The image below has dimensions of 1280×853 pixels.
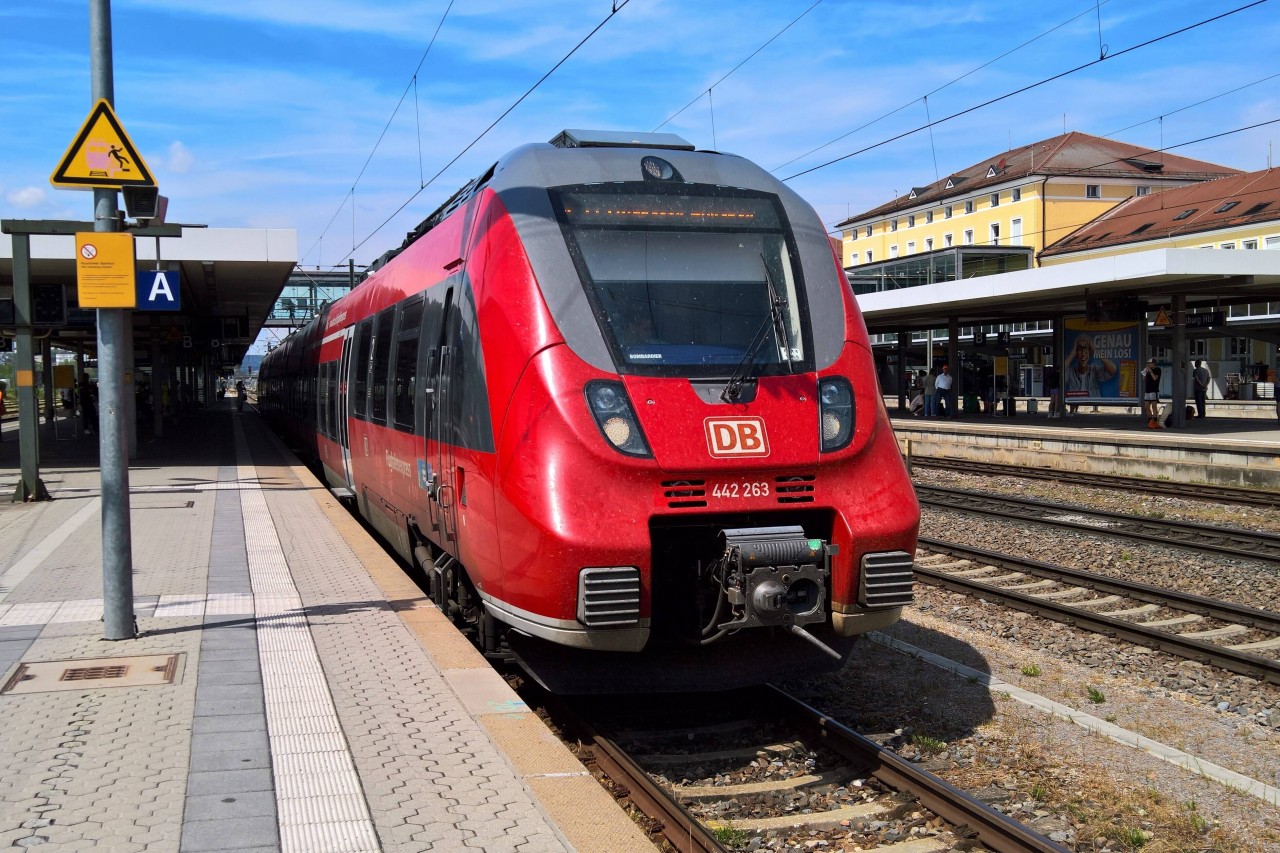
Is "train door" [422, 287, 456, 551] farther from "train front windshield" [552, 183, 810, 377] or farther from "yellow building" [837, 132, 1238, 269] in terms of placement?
"yellow building" [837, 132, 1238, 269]

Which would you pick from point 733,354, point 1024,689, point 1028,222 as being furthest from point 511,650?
point 1028,222

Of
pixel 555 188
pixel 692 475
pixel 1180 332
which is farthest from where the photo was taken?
pixel 1180 332

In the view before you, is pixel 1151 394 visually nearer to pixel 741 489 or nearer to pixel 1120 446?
pixel 1120 446

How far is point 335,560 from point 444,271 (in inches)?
156

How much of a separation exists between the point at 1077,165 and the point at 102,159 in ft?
235

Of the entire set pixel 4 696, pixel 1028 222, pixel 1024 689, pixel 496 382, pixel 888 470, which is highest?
pixel 1028 222

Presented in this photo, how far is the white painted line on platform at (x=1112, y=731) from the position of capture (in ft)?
18.0

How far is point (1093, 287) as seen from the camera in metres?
24.7

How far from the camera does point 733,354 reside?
6035mm

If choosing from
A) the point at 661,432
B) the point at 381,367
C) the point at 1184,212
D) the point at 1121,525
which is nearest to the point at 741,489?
the point at 661,432

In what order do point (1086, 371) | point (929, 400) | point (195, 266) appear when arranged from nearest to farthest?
point (195, 266), point (1086, 371), point (929, 400)

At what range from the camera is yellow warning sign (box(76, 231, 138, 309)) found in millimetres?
6945

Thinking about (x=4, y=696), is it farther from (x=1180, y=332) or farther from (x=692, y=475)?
(x=1180, y=332)

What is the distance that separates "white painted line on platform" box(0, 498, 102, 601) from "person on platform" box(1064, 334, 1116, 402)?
77.6 ft
